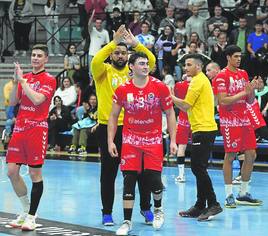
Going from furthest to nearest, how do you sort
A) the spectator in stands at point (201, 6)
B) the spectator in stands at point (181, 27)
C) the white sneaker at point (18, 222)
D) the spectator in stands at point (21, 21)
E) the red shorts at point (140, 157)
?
the spectator in stands at point (21, 21)
the spectator in stands at point (201, 6)
the spectator in stands at point (181, 27)
the white sneaker at point (18, 222)
the red shorts at point (140, 157)

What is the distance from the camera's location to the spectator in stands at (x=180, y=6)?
71.5 feet

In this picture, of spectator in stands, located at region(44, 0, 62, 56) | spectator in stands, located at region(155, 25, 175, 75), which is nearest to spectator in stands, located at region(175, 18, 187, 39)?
spectator in stands, located at region(155, 25, 175, 75)

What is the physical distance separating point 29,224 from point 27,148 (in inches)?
34.3

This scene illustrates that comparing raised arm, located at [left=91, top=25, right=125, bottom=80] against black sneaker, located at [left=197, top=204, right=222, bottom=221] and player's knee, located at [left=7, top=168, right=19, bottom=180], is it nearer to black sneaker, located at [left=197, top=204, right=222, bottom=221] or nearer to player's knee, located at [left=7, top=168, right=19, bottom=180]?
player's knee, located at [left=7, top=168, right=19, bottom=180]

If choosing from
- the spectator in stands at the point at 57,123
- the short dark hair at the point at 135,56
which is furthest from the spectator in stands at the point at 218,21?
the short dark hair at the point at 135,56

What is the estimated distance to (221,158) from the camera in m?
18.5

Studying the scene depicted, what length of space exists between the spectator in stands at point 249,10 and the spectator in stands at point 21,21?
7707mm

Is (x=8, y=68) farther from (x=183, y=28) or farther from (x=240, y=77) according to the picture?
(x=240, y=77)

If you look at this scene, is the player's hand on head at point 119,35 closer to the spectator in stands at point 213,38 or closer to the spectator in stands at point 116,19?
the spectator in stands at point 213,38

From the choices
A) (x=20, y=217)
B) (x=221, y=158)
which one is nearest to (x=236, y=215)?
(x=20, y=217)

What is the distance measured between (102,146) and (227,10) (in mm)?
12541

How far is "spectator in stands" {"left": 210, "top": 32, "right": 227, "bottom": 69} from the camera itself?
18.8 m

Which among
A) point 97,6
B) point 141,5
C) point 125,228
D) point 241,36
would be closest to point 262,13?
point 241,36

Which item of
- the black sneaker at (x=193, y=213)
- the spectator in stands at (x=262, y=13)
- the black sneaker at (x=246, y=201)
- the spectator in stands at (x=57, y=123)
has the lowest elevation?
the spectator in stands at (x=57, y=123)
